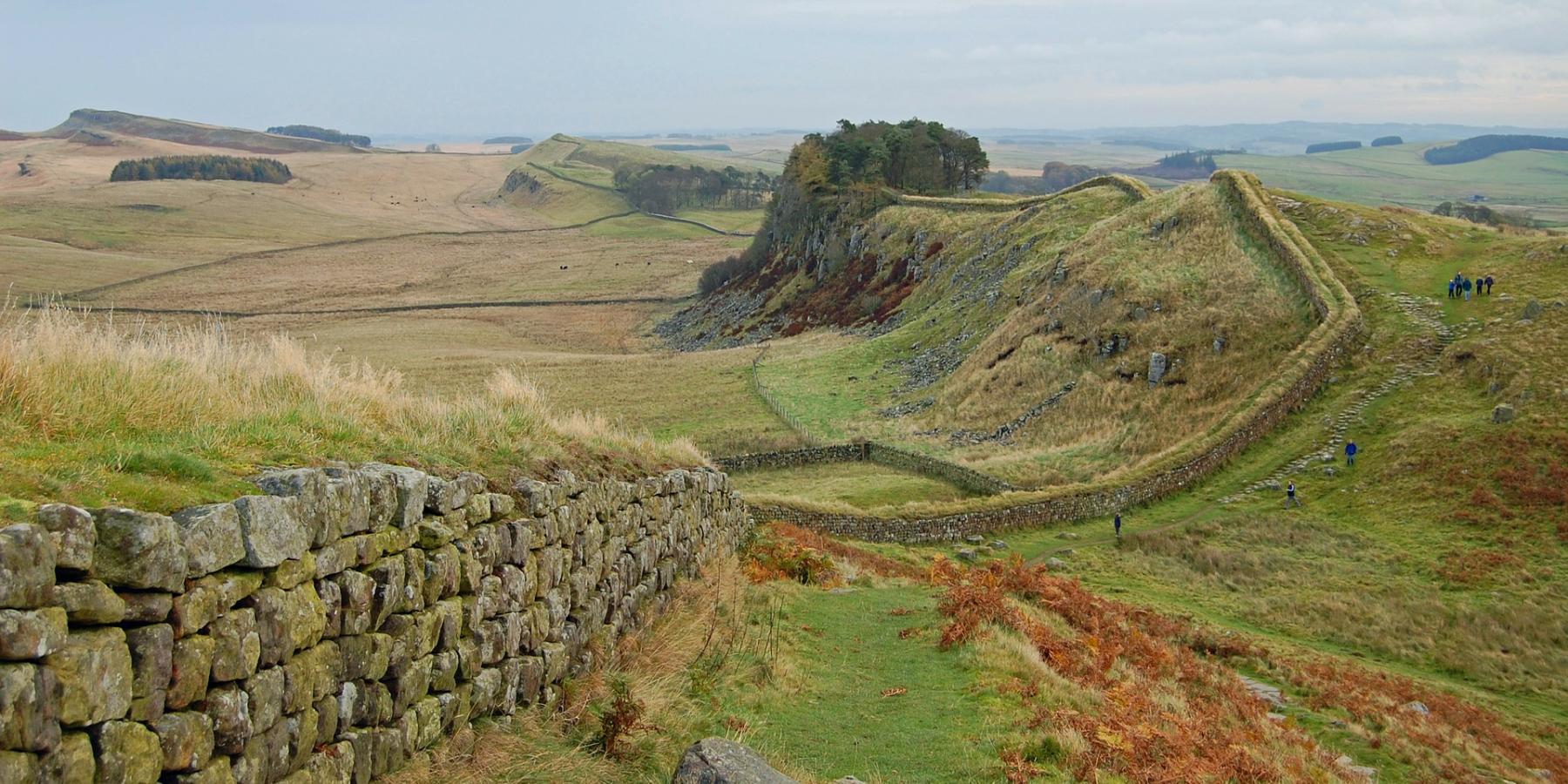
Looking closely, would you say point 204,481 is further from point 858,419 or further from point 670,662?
point 858,419

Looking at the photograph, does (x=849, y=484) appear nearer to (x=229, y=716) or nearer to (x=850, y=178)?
(x=229, y=716)

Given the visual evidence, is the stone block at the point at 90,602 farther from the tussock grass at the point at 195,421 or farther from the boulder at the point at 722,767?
the boulder at the point at 722,767

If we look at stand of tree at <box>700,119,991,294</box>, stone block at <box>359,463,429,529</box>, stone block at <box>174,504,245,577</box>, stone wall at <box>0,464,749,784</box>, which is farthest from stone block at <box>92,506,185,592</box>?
stand of tree at <box>700,119,991,294</box>

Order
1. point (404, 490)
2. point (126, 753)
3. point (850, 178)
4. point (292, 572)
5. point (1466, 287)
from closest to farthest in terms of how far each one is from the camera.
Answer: point (126, 753)
point (292, 572)
point (404, 490)
point (1466, 287)
point (850, 178)

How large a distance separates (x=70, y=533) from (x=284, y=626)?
70.1 inches

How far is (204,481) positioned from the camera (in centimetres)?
741

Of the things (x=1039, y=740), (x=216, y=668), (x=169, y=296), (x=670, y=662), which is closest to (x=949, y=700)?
(x=1039, y=740)

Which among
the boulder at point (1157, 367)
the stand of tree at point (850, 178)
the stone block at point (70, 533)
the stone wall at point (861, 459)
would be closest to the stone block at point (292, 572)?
the stone block at point (70, 533)

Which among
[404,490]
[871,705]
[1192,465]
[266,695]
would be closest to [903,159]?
[1192,465]

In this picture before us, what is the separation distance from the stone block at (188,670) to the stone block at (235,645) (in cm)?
8

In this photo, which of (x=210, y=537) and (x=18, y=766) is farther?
(x=210, y=537)

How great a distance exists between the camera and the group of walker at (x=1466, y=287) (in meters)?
41.9

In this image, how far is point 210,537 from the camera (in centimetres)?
669

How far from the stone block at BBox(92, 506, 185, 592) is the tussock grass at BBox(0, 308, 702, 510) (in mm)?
470
